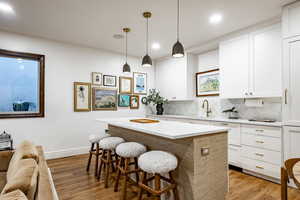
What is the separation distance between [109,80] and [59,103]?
1352 millimetres

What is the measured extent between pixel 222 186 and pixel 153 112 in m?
3.58

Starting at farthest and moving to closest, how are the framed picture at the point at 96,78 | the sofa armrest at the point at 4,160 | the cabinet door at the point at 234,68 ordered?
the framed picture at the point at 96,78
the cabinet door at the point at 234,68
the sofa armrest at the point at 4,160

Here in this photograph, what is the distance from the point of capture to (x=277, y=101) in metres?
3.09

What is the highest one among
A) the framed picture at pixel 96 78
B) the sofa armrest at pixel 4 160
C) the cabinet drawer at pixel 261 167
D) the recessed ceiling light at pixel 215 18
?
the recessed ceiling light at pixel 215 18

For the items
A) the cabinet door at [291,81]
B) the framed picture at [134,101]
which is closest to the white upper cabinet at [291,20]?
the cabinet door at [291,81]

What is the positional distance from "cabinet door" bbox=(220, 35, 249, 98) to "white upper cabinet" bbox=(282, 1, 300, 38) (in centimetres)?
70

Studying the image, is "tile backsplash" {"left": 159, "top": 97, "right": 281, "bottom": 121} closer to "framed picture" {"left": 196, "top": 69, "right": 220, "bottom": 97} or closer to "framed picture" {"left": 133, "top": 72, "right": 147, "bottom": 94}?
"framed picture" {"left": 196, "top": 69, "right": 220, "bottom": 97}

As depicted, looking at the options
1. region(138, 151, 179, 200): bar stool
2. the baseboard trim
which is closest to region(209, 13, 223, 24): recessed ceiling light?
region(138, 151, 179, 200): bar stool

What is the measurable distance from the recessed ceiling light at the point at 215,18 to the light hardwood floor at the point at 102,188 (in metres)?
2.66

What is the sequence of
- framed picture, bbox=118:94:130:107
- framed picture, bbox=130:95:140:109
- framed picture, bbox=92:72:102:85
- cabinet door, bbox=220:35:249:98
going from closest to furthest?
cabinet door, bbox=220:35:249:98
framed picture, bbox=92:72:102:85
framed picture, bbox=118:94:130:107
framed picture, bbox=130:95:140:109

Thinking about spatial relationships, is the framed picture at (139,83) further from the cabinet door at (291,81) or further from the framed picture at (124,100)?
the cabinet door at (291,81)

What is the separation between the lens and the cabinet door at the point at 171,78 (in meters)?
4.60

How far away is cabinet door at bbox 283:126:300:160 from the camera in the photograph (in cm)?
236

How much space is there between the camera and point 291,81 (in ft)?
8.04
